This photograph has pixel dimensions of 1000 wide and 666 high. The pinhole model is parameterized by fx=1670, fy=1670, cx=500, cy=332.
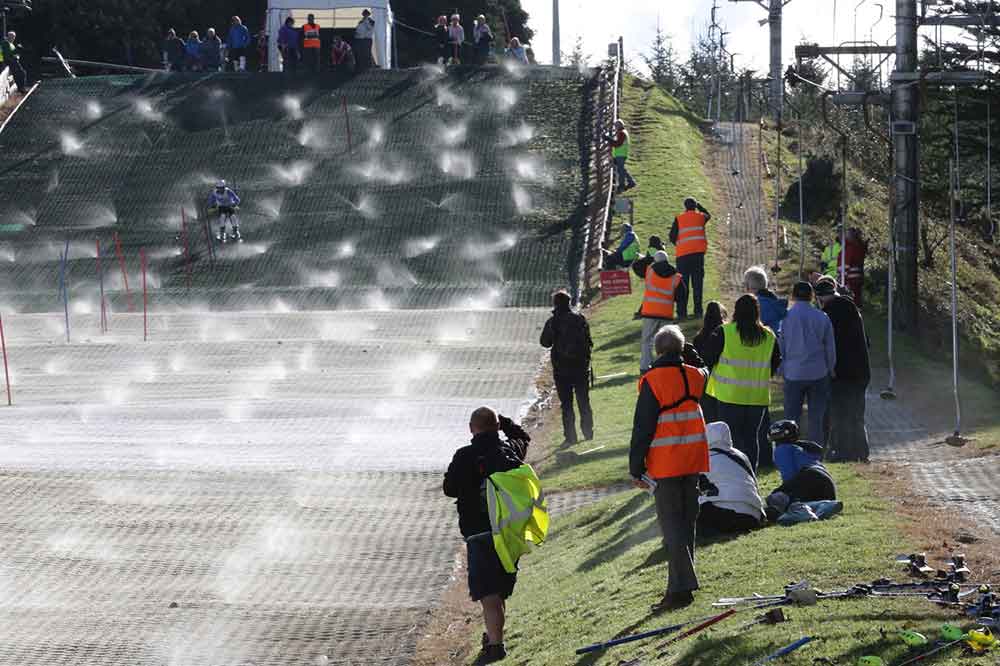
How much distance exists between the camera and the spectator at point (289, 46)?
48.3m

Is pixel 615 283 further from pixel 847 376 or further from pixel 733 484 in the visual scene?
pixel 733 484

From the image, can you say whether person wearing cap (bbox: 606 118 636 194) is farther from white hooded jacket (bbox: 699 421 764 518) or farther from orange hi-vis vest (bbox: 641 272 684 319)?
white hooded jacket (bbox: 699 421 764 518)

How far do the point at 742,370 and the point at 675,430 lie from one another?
3.70 m

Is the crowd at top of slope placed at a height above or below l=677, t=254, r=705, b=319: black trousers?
above

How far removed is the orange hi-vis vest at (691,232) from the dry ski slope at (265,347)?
9.49 ft

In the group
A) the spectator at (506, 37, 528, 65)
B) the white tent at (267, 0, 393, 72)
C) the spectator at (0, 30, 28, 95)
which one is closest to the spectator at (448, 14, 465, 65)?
the spectator at (506, 37, 528, 65)

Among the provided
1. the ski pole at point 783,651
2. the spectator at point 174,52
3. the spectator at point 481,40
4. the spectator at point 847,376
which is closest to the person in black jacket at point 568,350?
the spectator at point 847,376

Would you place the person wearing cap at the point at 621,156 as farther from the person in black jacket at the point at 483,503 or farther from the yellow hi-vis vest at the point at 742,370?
the person in black jacket at the point at 483,503

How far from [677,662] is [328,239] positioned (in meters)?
27.0

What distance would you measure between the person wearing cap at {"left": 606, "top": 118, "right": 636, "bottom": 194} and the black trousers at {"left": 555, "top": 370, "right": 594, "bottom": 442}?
1822 centimetres

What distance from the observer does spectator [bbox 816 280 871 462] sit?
1501 cm

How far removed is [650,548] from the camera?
12188 mm

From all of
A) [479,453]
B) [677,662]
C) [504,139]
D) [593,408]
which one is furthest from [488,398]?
[504,139]

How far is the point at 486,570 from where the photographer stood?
35.3 feet
